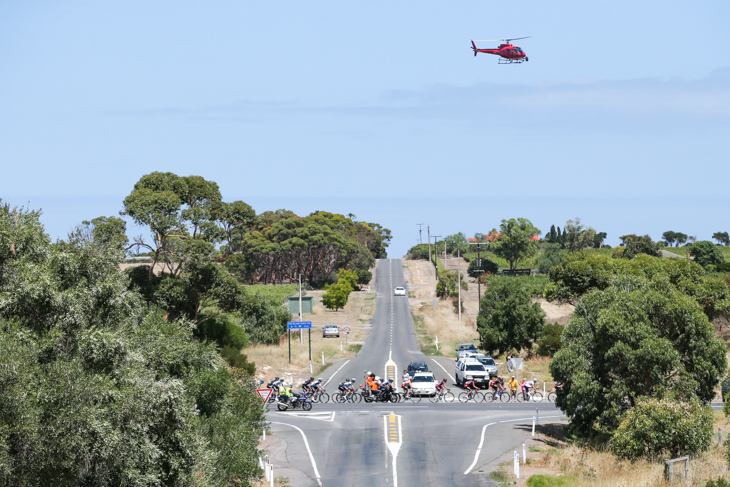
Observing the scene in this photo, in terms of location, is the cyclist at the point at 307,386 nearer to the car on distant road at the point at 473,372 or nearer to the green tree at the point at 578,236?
the car on distant road at the point at 473,372

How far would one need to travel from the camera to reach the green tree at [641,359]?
1088 inches

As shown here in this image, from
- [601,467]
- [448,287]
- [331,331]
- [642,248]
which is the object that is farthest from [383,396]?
[642,248]

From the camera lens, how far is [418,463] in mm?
Result: 27328

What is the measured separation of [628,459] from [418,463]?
701cm

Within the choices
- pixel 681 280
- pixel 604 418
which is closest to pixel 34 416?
pixel 604 418

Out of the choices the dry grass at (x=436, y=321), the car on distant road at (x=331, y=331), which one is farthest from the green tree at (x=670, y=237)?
the car on distant road at (x=331, y=331)

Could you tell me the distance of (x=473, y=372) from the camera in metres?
47.2

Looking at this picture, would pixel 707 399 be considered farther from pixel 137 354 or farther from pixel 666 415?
pixel 137 354

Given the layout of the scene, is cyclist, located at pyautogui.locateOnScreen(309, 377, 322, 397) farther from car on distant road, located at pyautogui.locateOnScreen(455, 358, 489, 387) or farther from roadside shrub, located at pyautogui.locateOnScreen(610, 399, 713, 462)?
roadside shrub, located at pyautogui.locateOnScreen(610, 399, 713, 462)

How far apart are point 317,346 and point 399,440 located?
4193cm

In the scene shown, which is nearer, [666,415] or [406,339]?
[666,415]

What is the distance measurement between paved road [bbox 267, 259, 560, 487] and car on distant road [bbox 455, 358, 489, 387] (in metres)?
1.16

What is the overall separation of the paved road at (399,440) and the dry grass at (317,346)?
778cm

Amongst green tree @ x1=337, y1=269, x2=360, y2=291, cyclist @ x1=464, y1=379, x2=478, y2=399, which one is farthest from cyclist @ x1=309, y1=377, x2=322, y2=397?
green tree @ x1=337, y1=269, x2=360, y2=291
